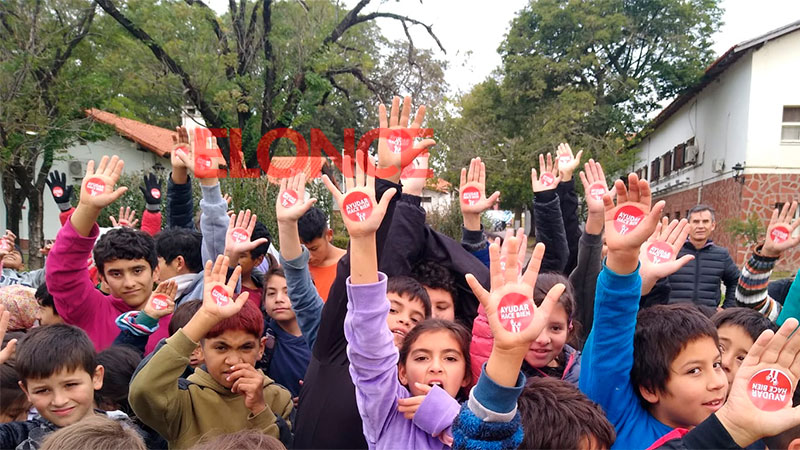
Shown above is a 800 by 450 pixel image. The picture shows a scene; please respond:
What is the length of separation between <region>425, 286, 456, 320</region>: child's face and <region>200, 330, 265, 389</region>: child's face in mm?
791

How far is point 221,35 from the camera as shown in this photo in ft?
43.0

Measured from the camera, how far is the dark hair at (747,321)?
2.33 meters

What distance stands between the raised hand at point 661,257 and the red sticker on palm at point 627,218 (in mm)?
376

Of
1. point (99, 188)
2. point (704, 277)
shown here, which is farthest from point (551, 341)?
point (704, 277)

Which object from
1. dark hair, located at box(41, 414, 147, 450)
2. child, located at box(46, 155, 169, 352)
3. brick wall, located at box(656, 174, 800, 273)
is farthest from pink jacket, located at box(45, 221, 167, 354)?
brick wall, located at box(656, 174, 800, 273)

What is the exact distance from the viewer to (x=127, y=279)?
9.78 feet

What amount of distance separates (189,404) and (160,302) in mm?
707

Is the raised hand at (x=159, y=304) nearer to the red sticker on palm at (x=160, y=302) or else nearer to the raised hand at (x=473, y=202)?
the red sticker on palm at (x=160, y=302)

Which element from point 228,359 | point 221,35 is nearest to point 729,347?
point 228,359

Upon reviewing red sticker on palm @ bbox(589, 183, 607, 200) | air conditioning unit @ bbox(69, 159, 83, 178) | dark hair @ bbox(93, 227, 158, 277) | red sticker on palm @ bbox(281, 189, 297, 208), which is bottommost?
dark hair @ bbox(93, 227, 158, 277)

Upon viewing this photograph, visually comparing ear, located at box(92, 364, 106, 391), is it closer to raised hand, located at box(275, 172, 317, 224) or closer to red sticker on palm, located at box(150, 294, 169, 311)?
red sticker on palm, located at box(150, 294, 169, 311)

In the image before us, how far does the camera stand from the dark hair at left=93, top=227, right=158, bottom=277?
9.71ft

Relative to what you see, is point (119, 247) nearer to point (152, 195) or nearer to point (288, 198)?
point (288, 198)

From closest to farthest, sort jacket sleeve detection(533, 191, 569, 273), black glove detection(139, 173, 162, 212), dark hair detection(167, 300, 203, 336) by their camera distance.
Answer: dark hair detection(167, 300, 203, 336) < jacket sleeve detection(533, 191, 569, 273) < black glove detection(139, 173, 162, 212)
